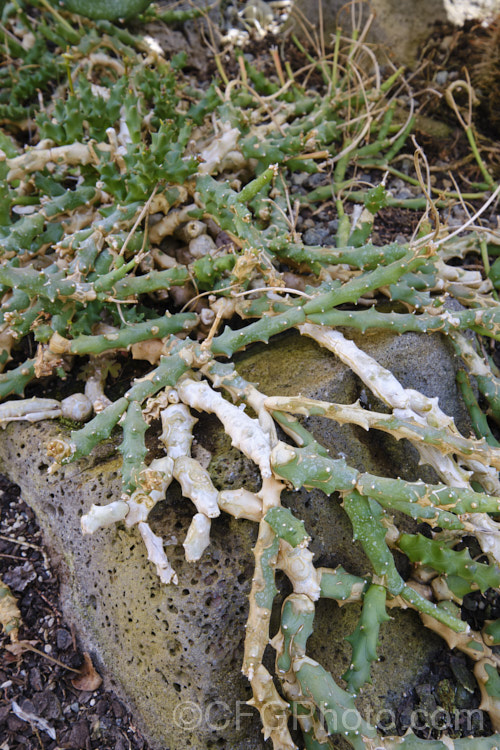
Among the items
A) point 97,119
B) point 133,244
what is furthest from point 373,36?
point 133,244

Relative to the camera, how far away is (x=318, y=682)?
1.20 meters

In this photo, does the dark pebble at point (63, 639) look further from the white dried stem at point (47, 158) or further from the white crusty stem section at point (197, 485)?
the white dried stem at point (47, 158)

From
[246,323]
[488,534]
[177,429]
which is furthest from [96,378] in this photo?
[488,534]

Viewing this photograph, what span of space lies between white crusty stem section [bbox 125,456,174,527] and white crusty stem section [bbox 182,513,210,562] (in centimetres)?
11

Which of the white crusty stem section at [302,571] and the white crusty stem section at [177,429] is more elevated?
the white crusty stem section at [177,429]

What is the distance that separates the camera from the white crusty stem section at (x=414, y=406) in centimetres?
144

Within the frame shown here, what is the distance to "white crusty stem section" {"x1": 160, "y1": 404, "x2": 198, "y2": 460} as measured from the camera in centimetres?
144

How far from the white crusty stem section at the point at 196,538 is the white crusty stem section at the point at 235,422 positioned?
7.0 inches

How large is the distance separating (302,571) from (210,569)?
222mm

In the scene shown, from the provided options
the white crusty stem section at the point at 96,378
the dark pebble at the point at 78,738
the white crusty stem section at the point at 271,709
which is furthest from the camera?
the white crusty stem section at the point at 96,378

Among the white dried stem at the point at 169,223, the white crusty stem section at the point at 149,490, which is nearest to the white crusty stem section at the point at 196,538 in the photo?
the white crusty stem section at the point at 149,490

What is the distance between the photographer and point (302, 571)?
129 centimetres

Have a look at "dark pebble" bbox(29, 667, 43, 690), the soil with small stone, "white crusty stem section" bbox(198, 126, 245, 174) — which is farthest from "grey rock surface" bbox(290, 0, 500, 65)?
"dark pebble" bbox(29, 667, 43, 690)

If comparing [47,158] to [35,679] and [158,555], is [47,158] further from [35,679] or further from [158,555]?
[35,679]
